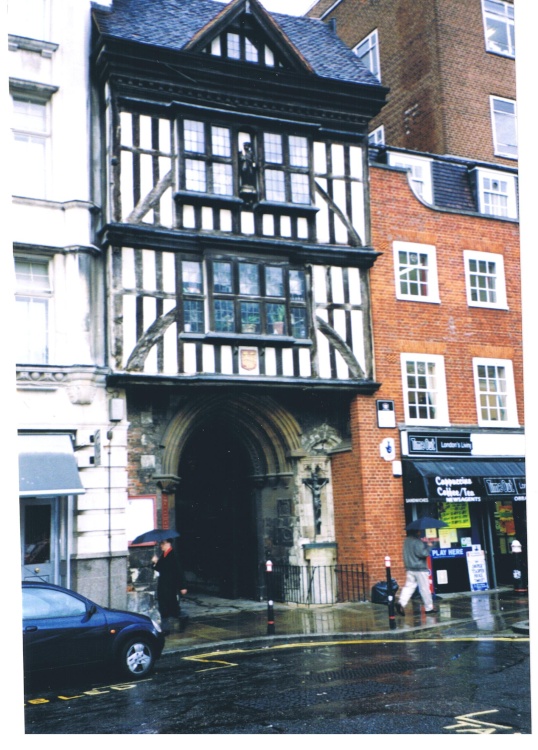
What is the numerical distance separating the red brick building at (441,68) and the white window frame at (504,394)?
6488mm

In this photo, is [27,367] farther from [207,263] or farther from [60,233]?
[207,263]

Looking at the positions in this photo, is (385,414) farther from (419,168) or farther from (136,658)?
(136,658)

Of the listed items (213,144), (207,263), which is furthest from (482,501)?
(213,144)

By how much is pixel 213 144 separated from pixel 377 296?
16.0 ft

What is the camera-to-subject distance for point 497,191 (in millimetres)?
20953

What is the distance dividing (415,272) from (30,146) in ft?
29.0

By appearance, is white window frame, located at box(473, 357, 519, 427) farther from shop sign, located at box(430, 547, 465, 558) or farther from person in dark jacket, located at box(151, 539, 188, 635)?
person in dark jacket, located at box(151, 539, 188, 635)

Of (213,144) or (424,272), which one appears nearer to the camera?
(213,144)

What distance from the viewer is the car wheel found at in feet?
34.0

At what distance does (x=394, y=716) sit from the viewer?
7699mm

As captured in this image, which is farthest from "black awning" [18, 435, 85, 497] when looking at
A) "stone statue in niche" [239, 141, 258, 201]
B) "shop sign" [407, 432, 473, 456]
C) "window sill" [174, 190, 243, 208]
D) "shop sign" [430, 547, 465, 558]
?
"shop sign" [430, 547, 465, 558]

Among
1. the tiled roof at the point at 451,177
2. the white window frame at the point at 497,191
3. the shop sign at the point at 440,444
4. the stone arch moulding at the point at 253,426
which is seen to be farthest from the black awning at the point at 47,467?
the white window frame at the point at 497,191

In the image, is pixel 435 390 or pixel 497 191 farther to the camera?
pixel 497 191

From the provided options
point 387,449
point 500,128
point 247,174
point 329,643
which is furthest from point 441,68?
point 329,643
